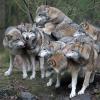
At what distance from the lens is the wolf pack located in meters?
8.78

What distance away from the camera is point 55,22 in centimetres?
1020

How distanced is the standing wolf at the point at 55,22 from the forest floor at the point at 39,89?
1096mm

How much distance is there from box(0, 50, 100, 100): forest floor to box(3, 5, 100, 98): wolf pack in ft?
0.49

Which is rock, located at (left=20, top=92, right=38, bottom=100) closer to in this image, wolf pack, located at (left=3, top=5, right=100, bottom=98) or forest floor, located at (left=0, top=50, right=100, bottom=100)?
forest floor, located at (left=0, top=50, right=100, bottom=100)

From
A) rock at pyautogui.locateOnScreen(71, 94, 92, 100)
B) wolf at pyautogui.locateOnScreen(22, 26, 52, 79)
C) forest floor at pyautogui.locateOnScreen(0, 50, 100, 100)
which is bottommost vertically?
forest floor at pyautogui.locateOnScreen(0, 50, 100, 100)

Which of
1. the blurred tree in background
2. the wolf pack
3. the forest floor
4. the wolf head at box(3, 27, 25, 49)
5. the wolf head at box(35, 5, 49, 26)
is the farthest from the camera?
the blurred tree in background

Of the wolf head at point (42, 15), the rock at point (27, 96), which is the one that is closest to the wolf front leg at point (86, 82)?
the rock at point (27, 96)

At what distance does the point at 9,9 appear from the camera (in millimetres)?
18047

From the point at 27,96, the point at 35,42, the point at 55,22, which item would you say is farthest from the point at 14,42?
the point at 27,96

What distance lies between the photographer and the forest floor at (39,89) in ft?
29.8

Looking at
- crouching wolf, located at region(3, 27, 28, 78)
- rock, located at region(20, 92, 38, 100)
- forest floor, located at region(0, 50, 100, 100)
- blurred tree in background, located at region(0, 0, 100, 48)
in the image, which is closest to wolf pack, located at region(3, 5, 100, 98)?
crouching wolf, located at region(3, 27, 28, 78)

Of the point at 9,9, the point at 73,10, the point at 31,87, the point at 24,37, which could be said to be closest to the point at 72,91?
the point at 31,87

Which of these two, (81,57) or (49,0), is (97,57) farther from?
(49,0)

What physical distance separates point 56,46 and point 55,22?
3.77 feet
